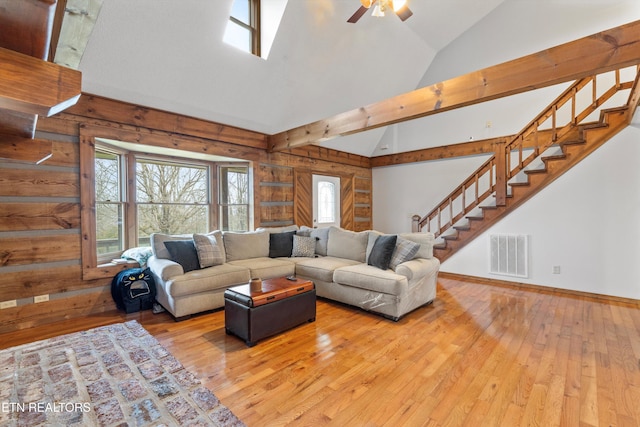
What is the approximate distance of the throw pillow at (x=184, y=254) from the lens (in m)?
3.53

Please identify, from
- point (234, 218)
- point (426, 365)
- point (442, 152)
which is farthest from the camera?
point (442, 152)

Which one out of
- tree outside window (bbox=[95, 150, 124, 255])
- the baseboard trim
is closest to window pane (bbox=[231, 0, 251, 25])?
tree outside window (bbox=[95, 150, 124, 255])

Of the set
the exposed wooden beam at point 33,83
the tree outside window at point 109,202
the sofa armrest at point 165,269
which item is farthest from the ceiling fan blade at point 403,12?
the tree outside window at point 109,202

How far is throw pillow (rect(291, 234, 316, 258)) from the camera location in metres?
4.60

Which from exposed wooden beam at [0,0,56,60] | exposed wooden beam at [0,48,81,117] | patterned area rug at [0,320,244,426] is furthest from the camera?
patterned area rug at [0,320,244,426]

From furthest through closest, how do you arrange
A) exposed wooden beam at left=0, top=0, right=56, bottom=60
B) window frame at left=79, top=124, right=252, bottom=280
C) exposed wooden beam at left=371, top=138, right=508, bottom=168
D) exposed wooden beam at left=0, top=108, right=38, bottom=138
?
exposed wooden beam at left=371, top=138, right=508, bottom=168 < window frame at left=79, top=124, right=252, bottom=280 < exposed wooden beam at left=0, top=108, right=38, bottom=138 < exposed wooden beam at left=0, top=0, right=56, bottom=60

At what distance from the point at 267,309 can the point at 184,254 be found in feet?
5.04

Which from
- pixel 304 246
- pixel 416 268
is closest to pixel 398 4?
pixel 416 268

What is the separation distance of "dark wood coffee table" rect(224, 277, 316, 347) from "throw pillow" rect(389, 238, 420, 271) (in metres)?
1.15

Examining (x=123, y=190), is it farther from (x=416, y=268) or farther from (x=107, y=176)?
(x=416, y=268)

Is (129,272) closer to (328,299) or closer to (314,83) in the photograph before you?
(328,299)

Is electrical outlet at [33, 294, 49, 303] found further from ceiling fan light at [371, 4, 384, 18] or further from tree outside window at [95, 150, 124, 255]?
ceiling fan light at [371, 4, 384, 18]

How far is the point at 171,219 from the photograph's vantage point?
4.60m

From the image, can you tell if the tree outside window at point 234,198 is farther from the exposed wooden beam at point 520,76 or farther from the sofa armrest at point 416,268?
the sofa armrest at point 416,268
